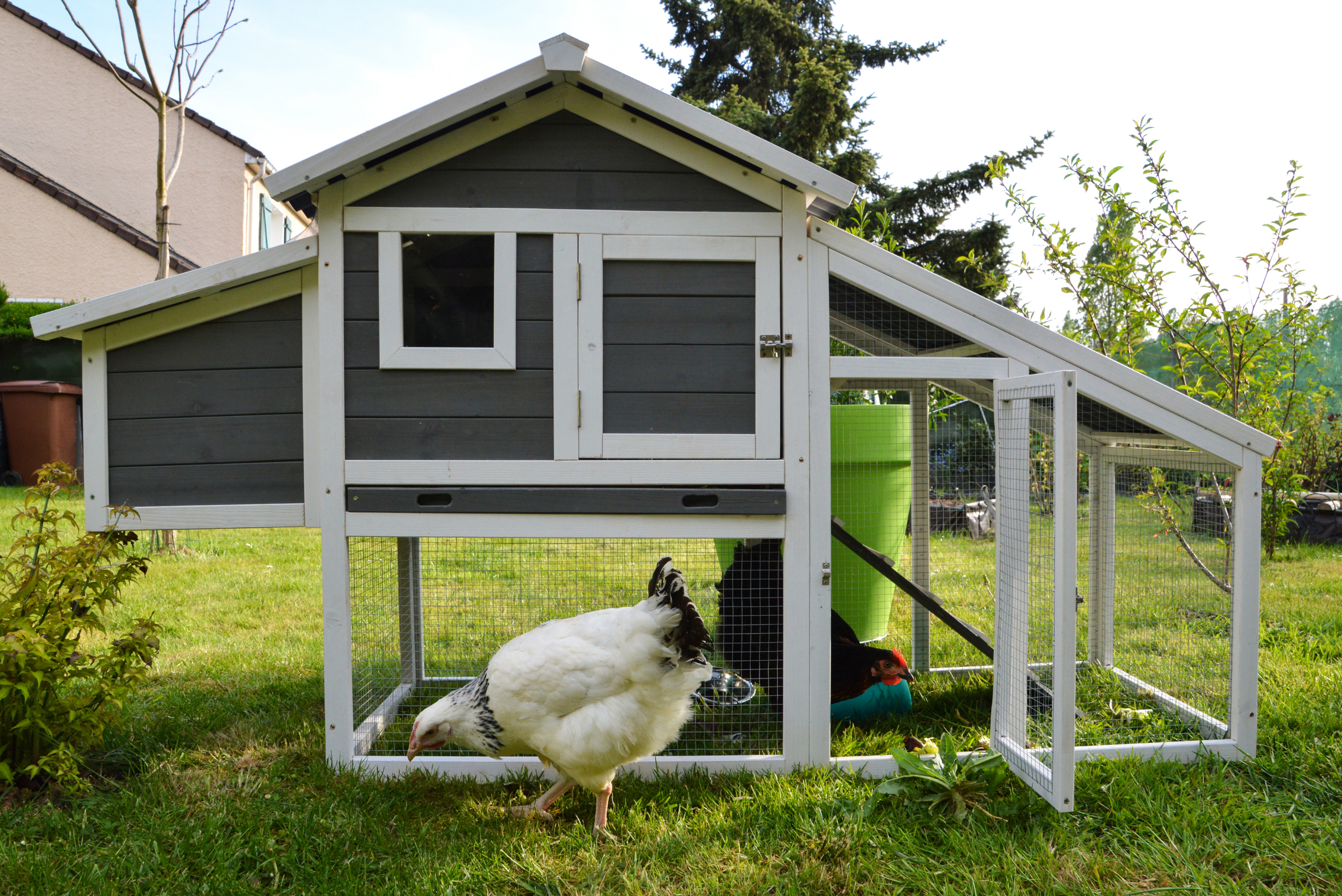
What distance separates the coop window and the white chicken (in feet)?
3.26

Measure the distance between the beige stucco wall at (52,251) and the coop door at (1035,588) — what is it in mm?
12415

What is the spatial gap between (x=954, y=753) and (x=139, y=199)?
14796 mm

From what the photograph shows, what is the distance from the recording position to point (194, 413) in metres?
2.87

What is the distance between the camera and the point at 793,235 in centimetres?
284

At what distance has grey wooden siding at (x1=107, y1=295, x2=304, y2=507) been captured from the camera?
2.87 metres

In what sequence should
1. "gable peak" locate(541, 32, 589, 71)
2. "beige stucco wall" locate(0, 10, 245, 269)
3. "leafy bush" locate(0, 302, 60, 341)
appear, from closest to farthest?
"gable peak" locate(541, 32, 589, 71) < "leafy bush" locate(0, 302, 60, 341) < "beige stucco wall" locate(0, 10, 245, 269)

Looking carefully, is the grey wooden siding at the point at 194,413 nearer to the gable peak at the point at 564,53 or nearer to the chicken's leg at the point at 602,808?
the gable peak at the point at 564,53

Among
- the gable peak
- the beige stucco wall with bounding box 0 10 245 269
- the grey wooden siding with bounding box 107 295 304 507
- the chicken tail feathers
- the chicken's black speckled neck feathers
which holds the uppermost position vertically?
the beige stucco wall with bounding box 0 10 245 269

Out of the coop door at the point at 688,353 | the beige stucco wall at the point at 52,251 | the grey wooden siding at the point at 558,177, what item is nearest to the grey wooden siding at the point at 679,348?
the coop door at the point at 688,353

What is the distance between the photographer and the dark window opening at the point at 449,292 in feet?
9.20

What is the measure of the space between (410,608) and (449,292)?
1712mm

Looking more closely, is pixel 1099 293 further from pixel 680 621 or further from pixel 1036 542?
pixel 680 621

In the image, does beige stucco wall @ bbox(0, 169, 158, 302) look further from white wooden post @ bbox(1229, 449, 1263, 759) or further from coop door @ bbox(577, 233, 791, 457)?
white wooden post @ bbox(1229, 449, 1263, 759)

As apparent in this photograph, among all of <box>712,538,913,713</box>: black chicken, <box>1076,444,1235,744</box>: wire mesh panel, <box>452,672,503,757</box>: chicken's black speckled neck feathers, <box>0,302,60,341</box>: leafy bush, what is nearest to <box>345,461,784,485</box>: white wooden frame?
<box>712,538,913,713</box>: black chicken
